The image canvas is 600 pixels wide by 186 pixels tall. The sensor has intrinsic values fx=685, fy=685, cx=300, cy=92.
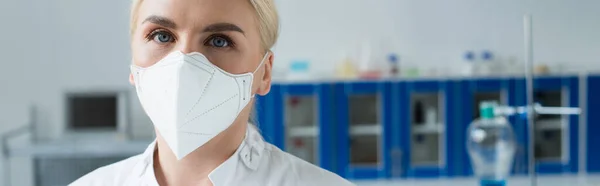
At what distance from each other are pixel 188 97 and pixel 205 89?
3cm

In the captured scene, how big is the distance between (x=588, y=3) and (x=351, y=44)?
5.02 ft

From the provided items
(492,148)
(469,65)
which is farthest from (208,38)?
(469,65)

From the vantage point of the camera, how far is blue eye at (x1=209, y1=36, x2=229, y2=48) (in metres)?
0.94

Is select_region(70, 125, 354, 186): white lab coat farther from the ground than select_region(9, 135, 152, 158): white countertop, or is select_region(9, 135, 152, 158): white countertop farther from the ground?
select_region(70, 125, 354, 186): white lab coat

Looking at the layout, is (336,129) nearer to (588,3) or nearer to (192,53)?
(588,3)

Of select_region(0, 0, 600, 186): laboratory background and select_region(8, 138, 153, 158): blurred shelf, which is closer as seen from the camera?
select_region(8, 138, 153, 158): blurred shelf

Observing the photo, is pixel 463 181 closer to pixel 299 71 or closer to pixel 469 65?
pixel 469 65

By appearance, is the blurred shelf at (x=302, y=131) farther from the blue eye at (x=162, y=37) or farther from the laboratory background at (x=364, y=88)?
the blue eye at (x=162, y=37)

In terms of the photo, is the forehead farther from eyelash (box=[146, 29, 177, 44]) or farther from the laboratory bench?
the laboratory bench

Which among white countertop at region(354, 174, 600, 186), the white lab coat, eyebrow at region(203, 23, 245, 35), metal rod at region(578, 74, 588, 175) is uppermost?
eyebrow at region(203, 23, 245, 35)

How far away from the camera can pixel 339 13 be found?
4254 mm

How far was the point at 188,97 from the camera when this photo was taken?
3.11 ft

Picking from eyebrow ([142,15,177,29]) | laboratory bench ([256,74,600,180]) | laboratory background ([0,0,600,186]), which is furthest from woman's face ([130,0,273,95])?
laboratory bench ([256,74,600,180])

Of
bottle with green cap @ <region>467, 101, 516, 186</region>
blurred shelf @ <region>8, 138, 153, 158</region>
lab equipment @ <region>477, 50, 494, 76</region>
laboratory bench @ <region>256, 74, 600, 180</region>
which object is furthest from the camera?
lab equipment @ <region>477, 50, 494, 76</region>
